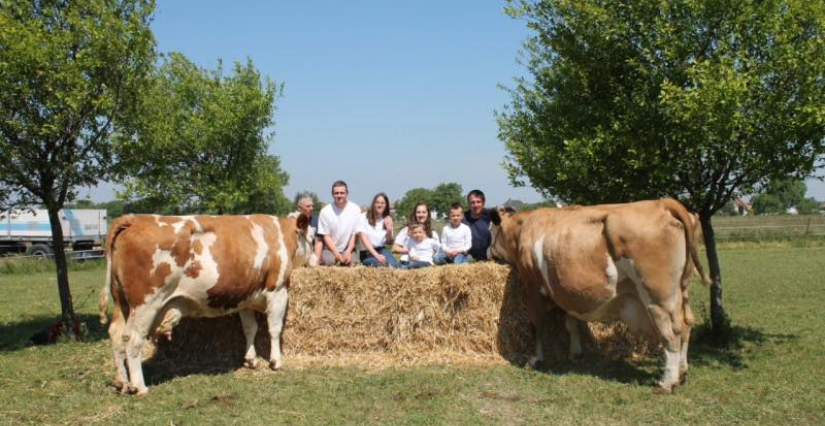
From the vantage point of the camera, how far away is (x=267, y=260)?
7.27m

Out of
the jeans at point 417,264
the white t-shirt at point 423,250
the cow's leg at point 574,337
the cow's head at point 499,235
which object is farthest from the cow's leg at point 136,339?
the cow's leg at point 574,337

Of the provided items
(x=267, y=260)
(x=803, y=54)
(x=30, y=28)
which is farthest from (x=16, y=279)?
(x=803, y=54)

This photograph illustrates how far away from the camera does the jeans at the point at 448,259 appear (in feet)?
28.8

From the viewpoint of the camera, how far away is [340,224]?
28.3ft

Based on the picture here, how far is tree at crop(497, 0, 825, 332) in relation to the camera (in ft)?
21.8

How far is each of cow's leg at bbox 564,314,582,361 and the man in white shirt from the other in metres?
2.91

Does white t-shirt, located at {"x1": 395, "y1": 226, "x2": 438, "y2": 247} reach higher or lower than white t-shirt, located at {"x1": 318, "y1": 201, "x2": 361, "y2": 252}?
lower

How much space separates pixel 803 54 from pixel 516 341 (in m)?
4.23

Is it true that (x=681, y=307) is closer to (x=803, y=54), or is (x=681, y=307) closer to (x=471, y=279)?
(x=471, y=279)

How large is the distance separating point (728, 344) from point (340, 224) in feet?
16.7

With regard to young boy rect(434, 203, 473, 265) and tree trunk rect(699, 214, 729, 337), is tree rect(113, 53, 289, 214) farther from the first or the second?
tree trunk rect(699, 214, 729, 337)

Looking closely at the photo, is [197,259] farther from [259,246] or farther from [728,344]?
[728,344]

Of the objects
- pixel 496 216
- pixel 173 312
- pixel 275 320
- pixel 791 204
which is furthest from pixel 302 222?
pixel 791 204

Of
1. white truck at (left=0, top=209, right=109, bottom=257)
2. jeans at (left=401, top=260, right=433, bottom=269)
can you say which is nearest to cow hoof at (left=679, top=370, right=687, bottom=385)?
jeans at (left=401, top=260, right=433, bottom=269)
